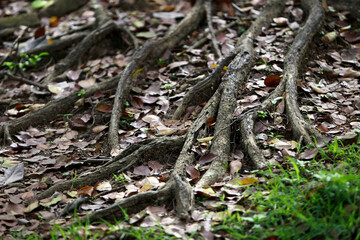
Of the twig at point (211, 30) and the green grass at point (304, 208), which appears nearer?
the green grass at point (304, 208)

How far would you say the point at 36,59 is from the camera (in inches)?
209

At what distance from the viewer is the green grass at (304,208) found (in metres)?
2.46

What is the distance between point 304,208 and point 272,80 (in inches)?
63.1

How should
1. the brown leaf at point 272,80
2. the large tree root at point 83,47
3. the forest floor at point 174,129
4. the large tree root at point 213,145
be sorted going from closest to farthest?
the forest floor at point 174,129 < the large tree root at point 213,145 < the brown leaf at point 272,80 < the large tree root at point 83,47

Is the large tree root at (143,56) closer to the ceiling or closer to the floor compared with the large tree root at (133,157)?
closer to the ceiling

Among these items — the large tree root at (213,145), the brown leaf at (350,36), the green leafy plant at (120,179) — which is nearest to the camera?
the large tree root at (213,145)

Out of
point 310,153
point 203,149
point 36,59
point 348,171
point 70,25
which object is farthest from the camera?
point 70,25

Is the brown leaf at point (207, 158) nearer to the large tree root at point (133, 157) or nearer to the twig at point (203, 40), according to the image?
the large tree root at point (133, 157)

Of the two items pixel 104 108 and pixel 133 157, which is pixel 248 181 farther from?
pixel 104 108

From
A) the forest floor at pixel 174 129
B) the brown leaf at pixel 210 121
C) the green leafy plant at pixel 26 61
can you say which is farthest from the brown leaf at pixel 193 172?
the green leafy plant at pixel 26 61

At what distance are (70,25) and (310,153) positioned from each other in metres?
3.98

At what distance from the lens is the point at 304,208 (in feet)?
8.75

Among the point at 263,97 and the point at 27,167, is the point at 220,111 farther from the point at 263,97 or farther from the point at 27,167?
the point at 27,167

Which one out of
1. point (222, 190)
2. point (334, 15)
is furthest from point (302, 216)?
point (334, 15)
